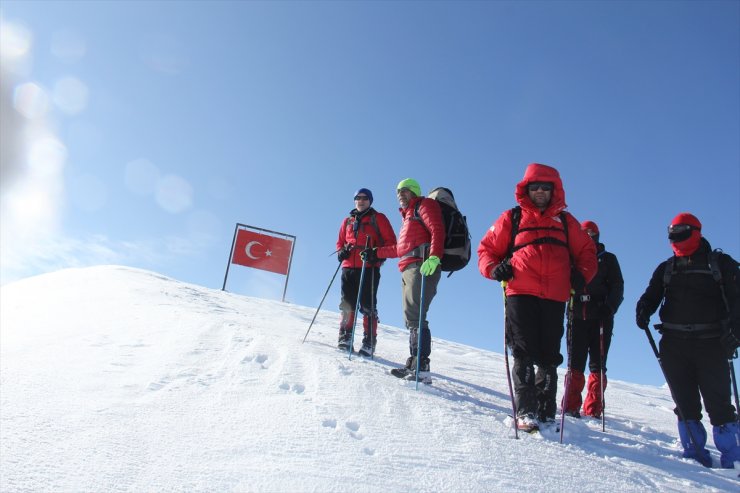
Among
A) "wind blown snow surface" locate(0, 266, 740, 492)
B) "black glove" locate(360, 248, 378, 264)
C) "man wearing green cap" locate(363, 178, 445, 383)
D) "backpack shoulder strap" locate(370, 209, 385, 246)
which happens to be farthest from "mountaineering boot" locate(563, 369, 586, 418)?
"backpack shoulder strap" locate(370, 209, 385, 246)

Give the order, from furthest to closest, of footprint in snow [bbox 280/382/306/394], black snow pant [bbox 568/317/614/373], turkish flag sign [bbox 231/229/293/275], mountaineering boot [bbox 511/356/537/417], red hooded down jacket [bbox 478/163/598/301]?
1. turkish flag sign [bbox 231/229/293/275]
2. black snow pant [bbox 568/317/614/373]
3. footprint in snow [bbox 280/382/306/394]
4. red hooded down jacket [bbox 478/163/598/301]
5. mountaineering boot [bbox 511/356/537/417]

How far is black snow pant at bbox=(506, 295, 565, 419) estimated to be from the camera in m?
3.41

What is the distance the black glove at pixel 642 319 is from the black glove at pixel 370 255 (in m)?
2.76

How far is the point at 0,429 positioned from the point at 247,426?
1570mm

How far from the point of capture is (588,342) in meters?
5.15

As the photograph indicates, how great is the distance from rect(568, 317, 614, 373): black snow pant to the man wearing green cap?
5.40ft

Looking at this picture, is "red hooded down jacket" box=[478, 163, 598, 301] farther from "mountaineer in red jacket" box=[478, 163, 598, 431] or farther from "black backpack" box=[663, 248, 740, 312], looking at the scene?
"black backpack" box=[663, 248, 740, 312]

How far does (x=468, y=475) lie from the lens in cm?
253

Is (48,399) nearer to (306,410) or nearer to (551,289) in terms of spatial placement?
(306,410)

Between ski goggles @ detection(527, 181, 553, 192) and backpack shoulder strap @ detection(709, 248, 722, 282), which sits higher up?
ski goggles @ detection(527, 181, 553, 192)

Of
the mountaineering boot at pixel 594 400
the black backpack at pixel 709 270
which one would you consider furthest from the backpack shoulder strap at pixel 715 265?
the mountaineering boot at pixel 594 400

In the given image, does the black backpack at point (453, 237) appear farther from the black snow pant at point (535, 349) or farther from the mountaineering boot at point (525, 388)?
the mountaineering boot at point (525, 388)

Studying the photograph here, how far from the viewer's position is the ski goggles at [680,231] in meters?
4.15

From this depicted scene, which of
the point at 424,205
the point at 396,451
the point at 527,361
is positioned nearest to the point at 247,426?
the point at 396,451
